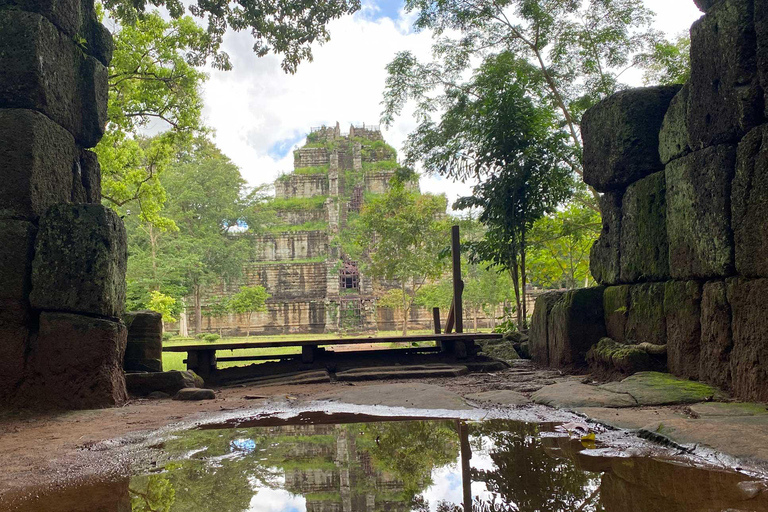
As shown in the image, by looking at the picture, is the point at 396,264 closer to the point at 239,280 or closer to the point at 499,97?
the point at 239,280

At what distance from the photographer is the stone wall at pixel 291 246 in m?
36.0

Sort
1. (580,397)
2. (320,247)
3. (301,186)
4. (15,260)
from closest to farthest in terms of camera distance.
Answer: (580,397) < (15,260) < (320,247) < (301,186)

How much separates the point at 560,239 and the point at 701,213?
975 centimetres

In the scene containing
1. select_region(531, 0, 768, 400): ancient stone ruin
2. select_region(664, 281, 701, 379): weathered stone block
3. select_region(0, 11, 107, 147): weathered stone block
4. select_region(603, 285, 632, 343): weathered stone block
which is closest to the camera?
select_region(531, 0, 768, 400): ancient stone ruin

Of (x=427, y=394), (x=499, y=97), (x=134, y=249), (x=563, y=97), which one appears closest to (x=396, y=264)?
(x=134, y=249)

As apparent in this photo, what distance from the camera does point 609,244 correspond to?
723 cm

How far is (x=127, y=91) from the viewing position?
1495 centimetres

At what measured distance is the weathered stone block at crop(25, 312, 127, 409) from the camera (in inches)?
216

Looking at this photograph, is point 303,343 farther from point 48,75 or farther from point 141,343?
point 48,75

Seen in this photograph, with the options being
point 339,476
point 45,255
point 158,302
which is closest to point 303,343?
point 45,255

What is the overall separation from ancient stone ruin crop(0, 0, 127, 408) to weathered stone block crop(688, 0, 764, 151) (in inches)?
231

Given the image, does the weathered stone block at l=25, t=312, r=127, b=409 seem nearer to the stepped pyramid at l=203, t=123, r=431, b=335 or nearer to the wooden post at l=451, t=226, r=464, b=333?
the wooden post at l=451, t=226, r=464, b=333

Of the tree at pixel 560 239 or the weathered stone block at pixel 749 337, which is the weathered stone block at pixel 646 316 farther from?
the tree at pixel 560 239

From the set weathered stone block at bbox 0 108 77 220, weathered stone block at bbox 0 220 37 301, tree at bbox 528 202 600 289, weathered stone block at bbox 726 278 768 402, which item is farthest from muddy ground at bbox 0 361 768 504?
tree at bbox 528 202 600 289
